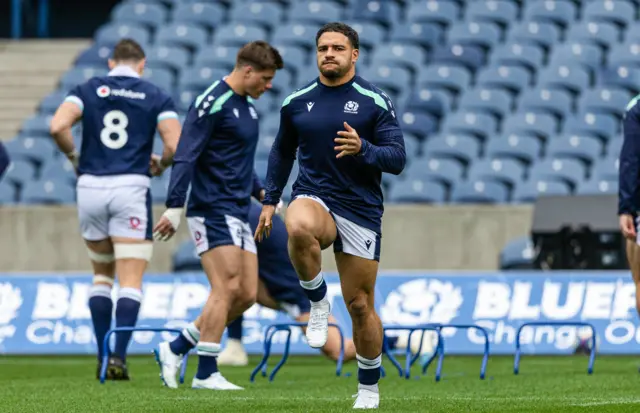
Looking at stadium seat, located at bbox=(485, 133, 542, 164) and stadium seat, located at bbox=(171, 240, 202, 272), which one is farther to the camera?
stadium seat, located at bbox=(485, 133, 542, 164)

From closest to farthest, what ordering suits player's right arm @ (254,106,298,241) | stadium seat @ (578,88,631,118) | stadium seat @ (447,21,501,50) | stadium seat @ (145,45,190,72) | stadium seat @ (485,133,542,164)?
player's right arm @ (254,106,298,241) → stadium seat @ (485,133,542,164) → stadium seat @ (578,88,631,118) → stadium seat @ (447,21,501,50) → stadium seat @ (145,45,190,72)

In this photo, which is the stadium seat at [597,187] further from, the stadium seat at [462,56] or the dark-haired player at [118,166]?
the dark-haired player at [118,166]

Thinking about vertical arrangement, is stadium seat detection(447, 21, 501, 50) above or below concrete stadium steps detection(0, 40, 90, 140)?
above

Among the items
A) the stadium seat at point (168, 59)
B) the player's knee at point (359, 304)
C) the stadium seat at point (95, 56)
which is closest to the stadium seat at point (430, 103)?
the stadium seat at point (168, 59)

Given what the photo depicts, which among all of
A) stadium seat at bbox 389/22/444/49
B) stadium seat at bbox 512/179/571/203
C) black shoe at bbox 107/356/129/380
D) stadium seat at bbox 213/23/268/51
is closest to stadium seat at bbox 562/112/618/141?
stadium seat at bbox 512/179/571/203

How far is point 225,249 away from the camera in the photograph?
30.9 ft

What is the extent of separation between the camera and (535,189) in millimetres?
17094

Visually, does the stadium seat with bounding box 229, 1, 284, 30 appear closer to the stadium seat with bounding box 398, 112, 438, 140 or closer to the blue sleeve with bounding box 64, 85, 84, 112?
the stadium seat with bounding box 398, 112, 438, 140

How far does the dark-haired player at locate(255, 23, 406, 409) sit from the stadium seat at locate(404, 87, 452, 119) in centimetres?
1142

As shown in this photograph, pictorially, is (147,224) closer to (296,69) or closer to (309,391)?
(309,391)

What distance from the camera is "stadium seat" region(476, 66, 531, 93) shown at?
19.2 meters

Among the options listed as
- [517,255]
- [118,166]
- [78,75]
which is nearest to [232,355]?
[118,166]

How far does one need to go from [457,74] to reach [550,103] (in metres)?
1.56

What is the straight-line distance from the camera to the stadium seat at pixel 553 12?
66.2ft
